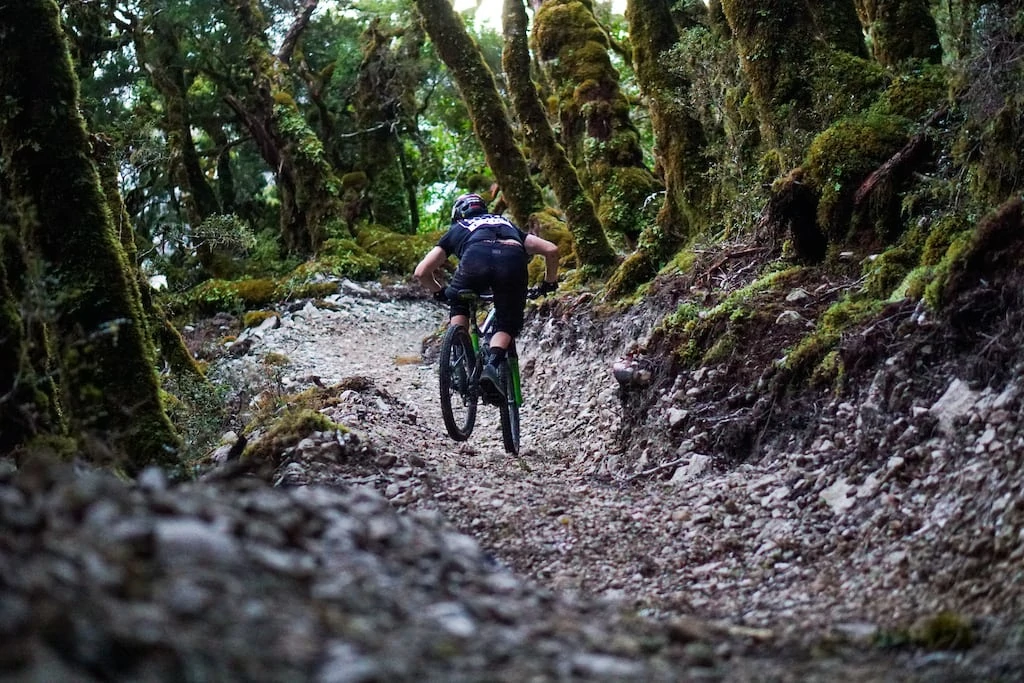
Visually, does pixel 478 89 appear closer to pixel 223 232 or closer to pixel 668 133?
pixel 668 133

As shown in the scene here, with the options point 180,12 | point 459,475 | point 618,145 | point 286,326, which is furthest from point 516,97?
point 180,12

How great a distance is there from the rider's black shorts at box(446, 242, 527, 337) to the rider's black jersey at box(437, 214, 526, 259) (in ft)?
0.28

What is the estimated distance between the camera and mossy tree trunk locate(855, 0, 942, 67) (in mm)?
10039

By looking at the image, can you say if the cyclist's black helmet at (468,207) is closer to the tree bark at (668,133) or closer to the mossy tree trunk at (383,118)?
the tree bark at (668,133)

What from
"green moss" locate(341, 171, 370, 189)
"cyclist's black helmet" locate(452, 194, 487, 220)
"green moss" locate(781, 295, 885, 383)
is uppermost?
"green moss" locate(341, 171, 370, 189)

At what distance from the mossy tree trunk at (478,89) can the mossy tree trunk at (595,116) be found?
1533 mm

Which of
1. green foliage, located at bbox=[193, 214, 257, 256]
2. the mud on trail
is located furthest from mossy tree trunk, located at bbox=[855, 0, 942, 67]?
green foliage, located at bbox=[193, 214, 257, 256]

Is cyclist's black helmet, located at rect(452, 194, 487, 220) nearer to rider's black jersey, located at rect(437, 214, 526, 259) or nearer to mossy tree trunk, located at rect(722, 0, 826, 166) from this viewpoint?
rider's black jersey, located at rect(437, 214, 526, 259)

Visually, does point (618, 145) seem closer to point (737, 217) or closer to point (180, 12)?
point (737, 217)

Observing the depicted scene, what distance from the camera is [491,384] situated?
24.4 feet

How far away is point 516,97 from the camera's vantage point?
42.1 feet

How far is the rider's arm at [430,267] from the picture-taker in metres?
7.59

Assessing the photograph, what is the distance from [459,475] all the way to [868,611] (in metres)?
3.52

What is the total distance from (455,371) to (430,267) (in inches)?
34.8
